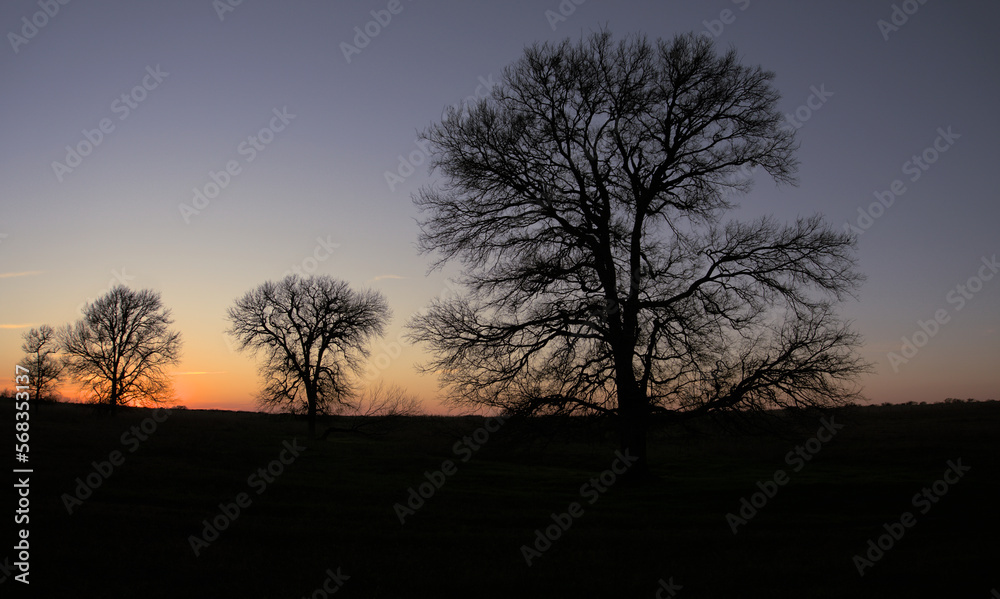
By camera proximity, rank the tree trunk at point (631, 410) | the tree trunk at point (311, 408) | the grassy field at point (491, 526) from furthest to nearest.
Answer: the tree trunk at point (311, 408) < the tree trunk at point (631, 410) < the grassy field at point (491, 526)

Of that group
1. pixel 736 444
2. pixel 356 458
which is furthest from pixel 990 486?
pixel 356 458

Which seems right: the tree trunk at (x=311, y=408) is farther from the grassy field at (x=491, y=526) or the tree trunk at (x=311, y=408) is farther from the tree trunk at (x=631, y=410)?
the tree trunk at (x=631, y=410)

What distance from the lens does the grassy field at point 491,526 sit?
9219 millimetres

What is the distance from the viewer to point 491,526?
13.8m

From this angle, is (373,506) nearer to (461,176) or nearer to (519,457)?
(461,176)

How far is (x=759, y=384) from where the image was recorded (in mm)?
16766

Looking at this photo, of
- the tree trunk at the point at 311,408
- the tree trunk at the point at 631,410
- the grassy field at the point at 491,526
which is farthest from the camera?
the tree trunk at the point at 311,408

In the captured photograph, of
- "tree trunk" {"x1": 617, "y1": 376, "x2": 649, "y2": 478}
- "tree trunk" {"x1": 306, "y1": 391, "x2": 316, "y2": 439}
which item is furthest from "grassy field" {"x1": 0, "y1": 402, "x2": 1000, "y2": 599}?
"tree trunk" {"x1": 306, "y1": 391, "x2": 316, "y2": 439}

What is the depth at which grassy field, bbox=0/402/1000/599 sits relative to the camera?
30.2 ft

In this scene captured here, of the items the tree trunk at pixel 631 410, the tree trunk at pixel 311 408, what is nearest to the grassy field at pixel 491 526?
the tree trunk at pixel 631 410

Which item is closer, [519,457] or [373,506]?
[373,506]

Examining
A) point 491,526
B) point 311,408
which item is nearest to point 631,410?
point 491,526

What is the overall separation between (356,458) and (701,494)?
16628mm

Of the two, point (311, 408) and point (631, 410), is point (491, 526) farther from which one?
point (311, 408)
